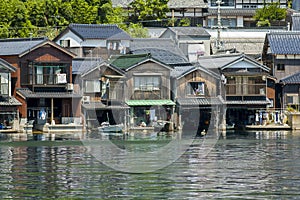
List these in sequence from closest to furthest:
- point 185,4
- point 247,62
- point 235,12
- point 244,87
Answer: point 244,87 → point 247,62 → point 185,4 → point 235,12

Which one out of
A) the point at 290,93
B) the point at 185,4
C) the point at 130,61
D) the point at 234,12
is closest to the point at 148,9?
the point at 185,4

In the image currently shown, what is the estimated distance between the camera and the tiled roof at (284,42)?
7275cm

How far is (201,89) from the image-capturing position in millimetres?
68375

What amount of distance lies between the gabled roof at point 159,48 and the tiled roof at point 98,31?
1.53 metres

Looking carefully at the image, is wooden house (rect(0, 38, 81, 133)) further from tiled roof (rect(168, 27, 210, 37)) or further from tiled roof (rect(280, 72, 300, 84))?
tiled roof (rect(168, 27, 210, 37))

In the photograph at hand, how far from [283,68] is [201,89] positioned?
9.08 metres

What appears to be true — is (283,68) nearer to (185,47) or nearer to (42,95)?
(185,47)

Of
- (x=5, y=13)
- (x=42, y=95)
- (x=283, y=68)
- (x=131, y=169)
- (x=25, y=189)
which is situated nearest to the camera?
(x=25, y=189)

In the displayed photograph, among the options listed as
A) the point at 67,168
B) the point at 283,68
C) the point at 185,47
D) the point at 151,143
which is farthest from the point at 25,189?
the point at 185,47

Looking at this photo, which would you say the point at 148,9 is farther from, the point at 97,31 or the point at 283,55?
the point at 283,55

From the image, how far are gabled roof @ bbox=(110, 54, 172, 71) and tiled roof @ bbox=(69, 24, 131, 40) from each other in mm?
4994

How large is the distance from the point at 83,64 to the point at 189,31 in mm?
19003

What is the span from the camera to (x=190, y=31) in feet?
283

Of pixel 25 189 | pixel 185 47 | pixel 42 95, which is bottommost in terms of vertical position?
pixel 25 189
